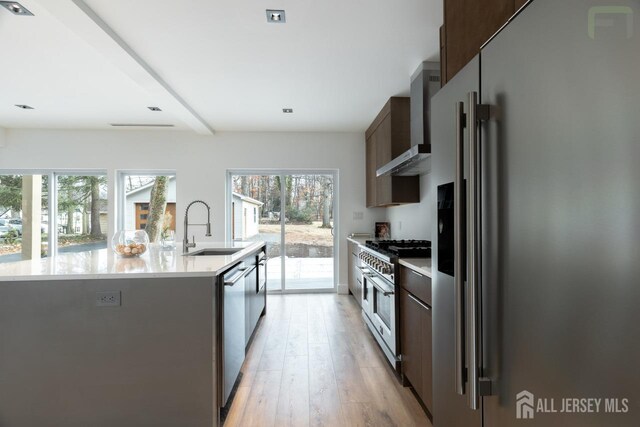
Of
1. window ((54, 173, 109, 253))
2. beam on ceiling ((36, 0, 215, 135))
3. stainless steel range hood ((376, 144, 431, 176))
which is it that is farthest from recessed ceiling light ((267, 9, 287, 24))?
window ((54, 173, 109, 253))

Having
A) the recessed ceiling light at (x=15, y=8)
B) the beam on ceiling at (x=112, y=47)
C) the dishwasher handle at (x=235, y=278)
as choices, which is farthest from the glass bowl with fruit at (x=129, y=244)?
the recessed ceiling light at (x=15, y=8)

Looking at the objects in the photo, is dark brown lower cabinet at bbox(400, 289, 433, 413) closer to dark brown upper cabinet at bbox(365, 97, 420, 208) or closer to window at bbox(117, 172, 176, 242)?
dark brown upper cabinet at bbox(365, 97, 420, 208)

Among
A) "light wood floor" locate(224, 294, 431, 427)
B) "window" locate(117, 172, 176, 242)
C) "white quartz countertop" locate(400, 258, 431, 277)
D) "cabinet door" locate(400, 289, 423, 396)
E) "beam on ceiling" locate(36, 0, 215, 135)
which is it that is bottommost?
"light wood floor" locate(224, 294, 431, 427)

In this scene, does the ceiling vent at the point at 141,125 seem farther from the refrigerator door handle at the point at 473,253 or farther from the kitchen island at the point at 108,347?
the refrigerator door handle at the point at 473,253

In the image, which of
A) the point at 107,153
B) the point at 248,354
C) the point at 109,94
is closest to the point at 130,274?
the point at 248,354

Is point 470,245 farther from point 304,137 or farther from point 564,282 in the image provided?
point 304,137

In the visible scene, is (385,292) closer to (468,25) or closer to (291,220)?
(468,25)

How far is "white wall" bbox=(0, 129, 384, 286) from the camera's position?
527 cm

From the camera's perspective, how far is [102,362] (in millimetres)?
1803

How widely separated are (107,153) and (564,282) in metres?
6.07

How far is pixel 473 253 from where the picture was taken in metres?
0.96

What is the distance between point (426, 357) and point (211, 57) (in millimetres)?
2801

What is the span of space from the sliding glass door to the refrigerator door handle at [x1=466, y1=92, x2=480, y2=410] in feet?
15.1

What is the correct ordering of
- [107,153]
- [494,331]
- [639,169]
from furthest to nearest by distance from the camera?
[107,153] < [494,331] < [639,169]
